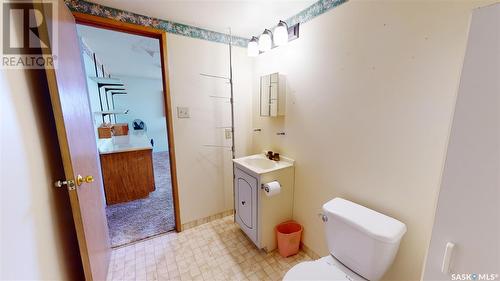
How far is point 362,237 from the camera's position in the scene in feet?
3.60

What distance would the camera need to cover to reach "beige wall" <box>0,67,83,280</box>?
70 cm

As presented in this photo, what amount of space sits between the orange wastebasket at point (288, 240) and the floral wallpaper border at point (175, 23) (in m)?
1.86

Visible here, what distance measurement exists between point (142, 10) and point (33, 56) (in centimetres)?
103

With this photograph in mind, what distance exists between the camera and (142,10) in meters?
1.66

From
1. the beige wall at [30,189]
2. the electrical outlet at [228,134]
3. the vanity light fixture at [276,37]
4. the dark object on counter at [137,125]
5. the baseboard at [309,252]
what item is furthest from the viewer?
the dark object on counter at [137,125]

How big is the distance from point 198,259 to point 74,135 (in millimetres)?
1400

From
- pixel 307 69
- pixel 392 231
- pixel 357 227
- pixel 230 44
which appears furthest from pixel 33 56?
pixel 392 231

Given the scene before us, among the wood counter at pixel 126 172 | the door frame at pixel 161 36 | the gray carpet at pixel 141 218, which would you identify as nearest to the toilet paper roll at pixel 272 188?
the door frame at pixel 161 36

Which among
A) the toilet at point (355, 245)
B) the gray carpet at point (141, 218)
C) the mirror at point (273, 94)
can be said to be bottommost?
the gray carpet at point (141, 218)

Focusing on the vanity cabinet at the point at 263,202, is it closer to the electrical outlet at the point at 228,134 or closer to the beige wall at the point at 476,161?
the electrical outlet at the point at 228,134

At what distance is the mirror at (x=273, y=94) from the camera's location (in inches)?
73.4

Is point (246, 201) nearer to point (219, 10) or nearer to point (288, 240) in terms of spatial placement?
point (288, 240)

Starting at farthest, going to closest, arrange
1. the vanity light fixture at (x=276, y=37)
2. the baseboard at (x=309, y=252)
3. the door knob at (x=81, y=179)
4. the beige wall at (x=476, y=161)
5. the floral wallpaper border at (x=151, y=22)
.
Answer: the baseboard at (x=309, y=252), the vanity light fixture at (x=276, y=37), the floral wallpaper border at (x=151, y=22), the door knob at (x=81, y=179), the beige wall at (x=476, y=161)

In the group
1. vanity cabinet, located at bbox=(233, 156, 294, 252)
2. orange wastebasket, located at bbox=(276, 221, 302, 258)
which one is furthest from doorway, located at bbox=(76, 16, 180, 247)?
orange wastebasket, located at bbox=(276, 221, 302, 258)
